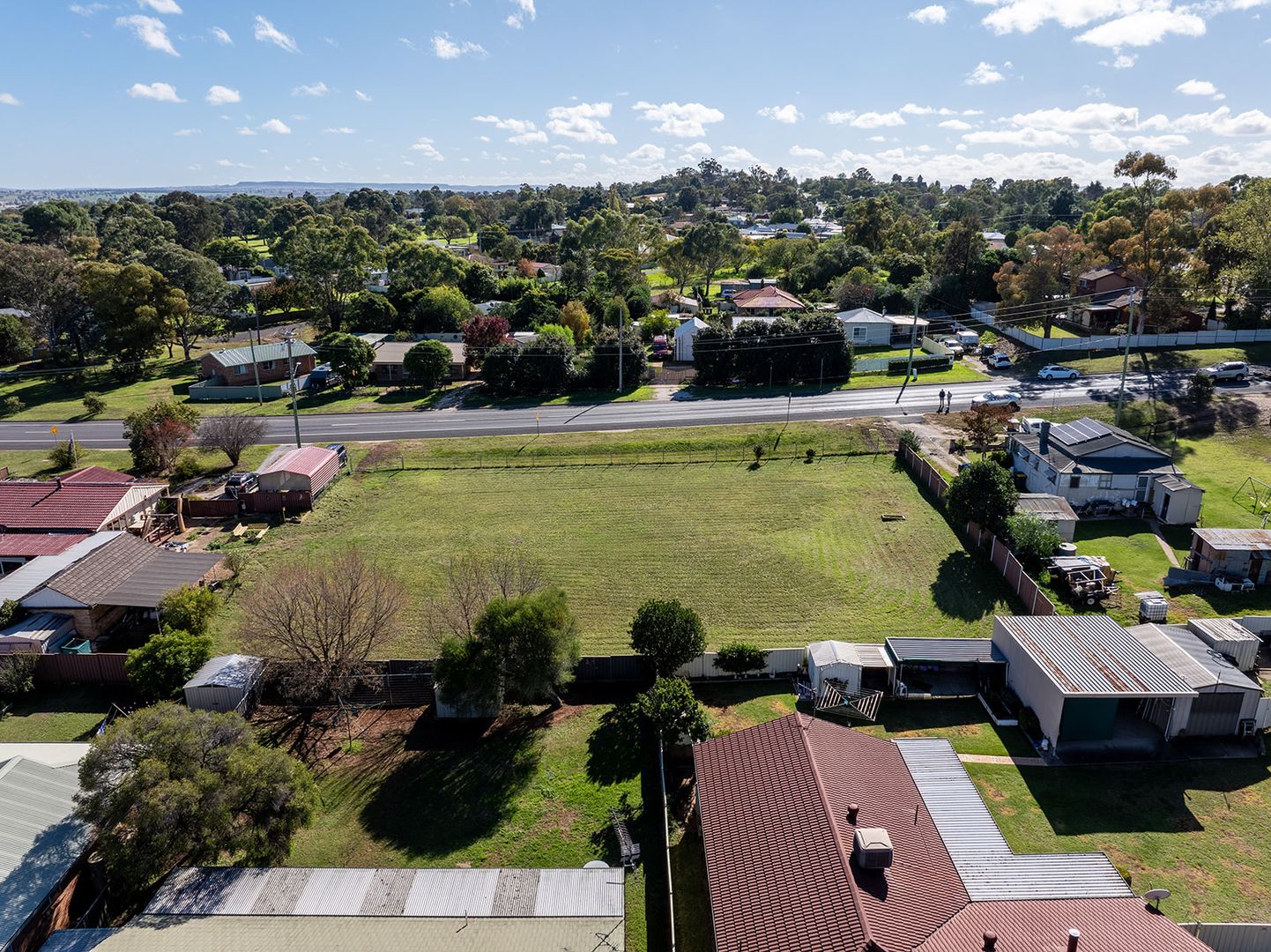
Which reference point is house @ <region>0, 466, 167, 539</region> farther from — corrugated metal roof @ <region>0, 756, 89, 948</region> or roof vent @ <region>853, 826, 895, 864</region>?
roof vent @ <region>853, 826, 895, 864</region>

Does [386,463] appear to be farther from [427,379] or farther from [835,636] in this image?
[835,636]

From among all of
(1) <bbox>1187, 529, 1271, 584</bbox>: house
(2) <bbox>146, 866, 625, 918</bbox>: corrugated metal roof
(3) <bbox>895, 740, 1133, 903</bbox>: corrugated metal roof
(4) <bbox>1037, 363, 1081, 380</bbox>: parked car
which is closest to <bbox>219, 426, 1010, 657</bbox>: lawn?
(1) <bbox>1187, 529, 1271, 584</bbox>: house

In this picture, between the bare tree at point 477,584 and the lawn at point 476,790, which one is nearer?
the lawn at point 476,790

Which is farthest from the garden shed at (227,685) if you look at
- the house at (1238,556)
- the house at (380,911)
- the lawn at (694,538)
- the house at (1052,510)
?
the house at (1238,556)

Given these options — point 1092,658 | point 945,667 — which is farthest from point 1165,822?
point 945,667

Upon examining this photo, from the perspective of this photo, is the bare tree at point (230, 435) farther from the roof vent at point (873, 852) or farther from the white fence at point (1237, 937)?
the white fence at point (1237, 937)

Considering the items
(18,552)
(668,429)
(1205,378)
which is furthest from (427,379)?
(1205,378)
